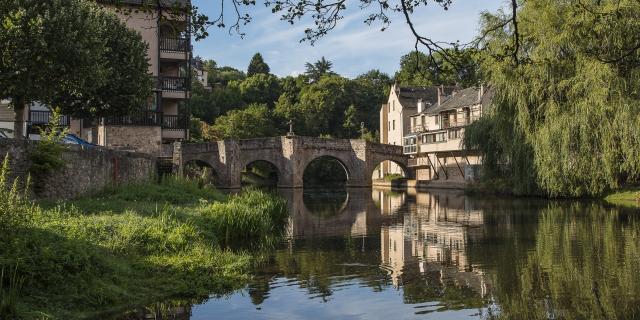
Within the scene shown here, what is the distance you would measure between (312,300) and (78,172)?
9.91m

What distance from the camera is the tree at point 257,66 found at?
392 feet

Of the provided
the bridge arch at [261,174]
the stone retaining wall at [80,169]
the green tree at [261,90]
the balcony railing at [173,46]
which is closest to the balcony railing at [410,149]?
the bridge arch at [261,174]

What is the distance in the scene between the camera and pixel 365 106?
8619 cm

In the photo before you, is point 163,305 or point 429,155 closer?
point 163,305

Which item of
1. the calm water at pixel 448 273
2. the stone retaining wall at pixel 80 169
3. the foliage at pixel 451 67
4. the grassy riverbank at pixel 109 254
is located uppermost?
the foliage at pixel 451 67

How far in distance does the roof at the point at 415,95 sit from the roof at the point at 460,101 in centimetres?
562

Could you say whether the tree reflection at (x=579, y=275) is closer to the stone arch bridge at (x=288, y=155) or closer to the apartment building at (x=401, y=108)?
the stone arch bridge at (x=288, y=155)

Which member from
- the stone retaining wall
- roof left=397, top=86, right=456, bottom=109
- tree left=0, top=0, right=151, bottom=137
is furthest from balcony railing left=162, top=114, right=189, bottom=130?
roof left=397, top=86, right=456, bottom=109

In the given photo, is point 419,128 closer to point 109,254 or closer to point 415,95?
point 415,95

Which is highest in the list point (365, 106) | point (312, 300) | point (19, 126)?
point (365, 106)

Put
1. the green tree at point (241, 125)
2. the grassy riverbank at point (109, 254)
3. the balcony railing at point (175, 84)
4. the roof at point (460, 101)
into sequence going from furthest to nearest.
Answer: the green tree at point (241, 125) → the roof at point (460, 101) → the balcony railing at point (175, 84) → the grassy riverbank at point (109, 254)

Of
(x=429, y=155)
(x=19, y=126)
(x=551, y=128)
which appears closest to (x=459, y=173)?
(x=429, y=155)

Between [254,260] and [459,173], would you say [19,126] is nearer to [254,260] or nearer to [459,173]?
[254,260]

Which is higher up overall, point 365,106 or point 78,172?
point 365,106
